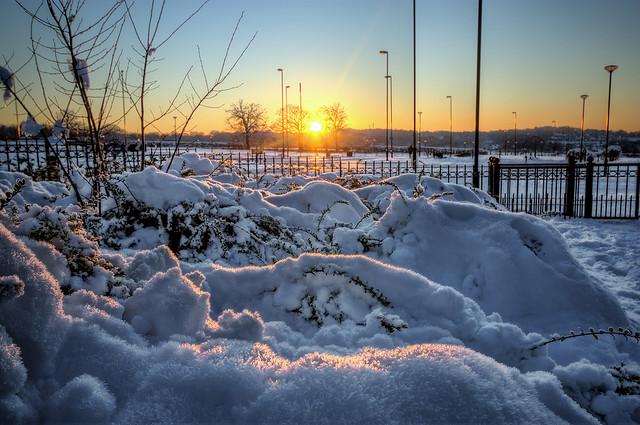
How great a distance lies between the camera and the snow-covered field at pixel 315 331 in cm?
92

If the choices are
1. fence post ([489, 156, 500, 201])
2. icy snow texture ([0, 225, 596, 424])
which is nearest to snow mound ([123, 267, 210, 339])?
icy snow texture ([0, 225, 596, 424])

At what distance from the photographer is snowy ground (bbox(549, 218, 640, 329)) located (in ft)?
17.3

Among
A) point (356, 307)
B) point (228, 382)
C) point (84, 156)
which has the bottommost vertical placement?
point (356, 307)

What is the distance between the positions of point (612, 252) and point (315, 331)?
26.1ft

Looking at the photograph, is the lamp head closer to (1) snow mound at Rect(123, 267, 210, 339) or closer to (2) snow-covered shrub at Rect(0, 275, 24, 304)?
(1) snow mound at Rect(123, 267, 210, 339)

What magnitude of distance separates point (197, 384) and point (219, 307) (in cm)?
74

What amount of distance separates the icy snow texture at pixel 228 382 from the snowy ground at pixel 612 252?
13.4ft

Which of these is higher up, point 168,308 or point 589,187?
point 168,308

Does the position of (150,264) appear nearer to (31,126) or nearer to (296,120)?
(31,126)

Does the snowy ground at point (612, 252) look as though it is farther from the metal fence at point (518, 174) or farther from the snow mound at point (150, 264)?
the snow mound at point (150, 264)

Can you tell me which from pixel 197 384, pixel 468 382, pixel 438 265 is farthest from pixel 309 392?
pixel 438 265

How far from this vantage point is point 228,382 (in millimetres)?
980

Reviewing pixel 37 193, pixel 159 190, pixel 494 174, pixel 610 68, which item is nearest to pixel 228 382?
pixel 159 190

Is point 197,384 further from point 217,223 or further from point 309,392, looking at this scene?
point 217,223
